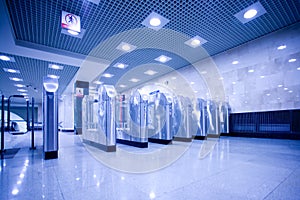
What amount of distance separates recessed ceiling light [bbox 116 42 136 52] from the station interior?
4 centimetres

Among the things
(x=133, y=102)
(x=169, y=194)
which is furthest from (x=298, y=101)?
(x=169, y=194)

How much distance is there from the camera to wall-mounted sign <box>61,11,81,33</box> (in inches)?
159

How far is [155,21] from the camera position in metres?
4.58

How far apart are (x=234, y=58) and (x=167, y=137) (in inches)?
173

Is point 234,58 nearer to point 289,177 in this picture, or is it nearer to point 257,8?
point 257,8

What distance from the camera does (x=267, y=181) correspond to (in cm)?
170

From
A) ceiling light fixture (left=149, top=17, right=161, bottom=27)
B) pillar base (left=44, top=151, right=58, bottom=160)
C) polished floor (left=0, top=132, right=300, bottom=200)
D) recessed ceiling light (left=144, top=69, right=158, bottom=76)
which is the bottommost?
pillar base (left=44, top=151, right=58, bottom=160)

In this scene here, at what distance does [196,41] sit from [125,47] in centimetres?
269

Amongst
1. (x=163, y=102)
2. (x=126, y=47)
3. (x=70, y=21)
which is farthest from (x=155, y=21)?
(x=163, y=102)

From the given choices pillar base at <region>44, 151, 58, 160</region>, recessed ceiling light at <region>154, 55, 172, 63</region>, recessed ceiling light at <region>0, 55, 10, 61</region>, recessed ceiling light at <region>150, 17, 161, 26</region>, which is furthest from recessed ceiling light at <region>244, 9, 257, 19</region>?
recessed ceiling light at <region>0, 55, 10, 61</region>

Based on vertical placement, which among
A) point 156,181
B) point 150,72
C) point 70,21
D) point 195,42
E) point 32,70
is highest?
point 195,42

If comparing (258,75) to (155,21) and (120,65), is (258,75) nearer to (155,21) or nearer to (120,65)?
(155,21)

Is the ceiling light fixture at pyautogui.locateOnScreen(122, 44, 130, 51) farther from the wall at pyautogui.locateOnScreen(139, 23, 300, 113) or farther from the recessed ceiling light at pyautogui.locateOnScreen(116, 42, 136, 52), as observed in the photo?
the wall at pyautogui.locateOnScreen(139, 23, 300, 113)

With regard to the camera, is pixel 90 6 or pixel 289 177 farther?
pixel 90 6
